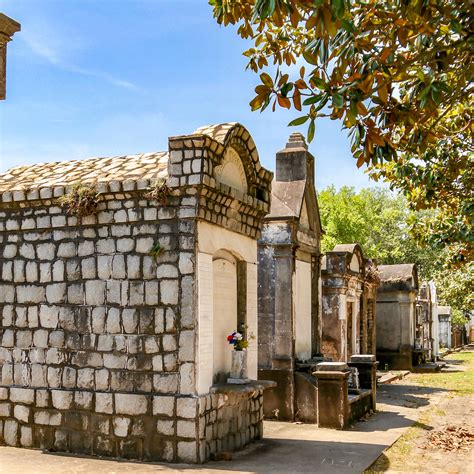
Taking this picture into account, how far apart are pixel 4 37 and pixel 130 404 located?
5.33 m

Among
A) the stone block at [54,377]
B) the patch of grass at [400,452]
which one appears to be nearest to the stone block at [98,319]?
the stone block at [54,377]

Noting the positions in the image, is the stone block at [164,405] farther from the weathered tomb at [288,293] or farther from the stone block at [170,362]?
the weathered tomb at [288,293]

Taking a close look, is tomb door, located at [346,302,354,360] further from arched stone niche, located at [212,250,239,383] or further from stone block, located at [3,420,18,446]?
stone block, located at [3,420,18,446]

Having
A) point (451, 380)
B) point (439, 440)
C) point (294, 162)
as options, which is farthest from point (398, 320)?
point (439, 440)

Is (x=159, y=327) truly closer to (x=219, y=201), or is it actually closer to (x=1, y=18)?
(x=219, y=201)

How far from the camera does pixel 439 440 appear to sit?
35.8 ft

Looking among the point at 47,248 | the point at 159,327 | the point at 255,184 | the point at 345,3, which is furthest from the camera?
the point at 255,184

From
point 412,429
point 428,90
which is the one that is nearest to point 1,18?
A: point 428,90

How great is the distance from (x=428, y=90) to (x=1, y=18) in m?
3.38

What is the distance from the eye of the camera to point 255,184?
10.6 m

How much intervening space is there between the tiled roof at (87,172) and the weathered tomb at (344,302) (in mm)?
8649

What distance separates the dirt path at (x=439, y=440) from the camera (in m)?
9.07

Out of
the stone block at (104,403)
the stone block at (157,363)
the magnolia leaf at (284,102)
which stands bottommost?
the stone block at (104,403)

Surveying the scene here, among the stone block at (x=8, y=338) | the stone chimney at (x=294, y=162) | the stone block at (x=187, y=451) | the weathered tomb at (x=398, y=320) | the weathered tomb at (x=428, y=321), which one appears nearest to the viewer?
the stone block at (x=187, y=451)
